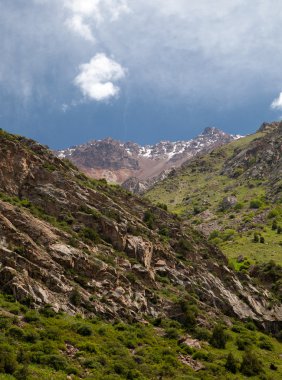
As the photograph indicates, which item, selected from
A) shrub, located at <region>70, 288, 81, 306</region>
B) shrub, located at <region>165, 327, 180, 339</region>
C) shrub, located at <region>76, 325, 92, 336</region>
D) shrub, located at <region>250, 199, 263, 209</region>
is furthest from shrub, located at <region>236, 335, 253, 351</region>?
shrub, located at <region>250, 199, 263, 209</region>

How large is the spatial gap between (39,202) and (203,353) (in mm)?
27038

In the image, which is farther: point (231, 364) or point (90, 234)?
point (90, 234)

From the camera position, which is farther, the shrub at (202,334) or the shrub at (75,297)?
the shrub at (202,334)

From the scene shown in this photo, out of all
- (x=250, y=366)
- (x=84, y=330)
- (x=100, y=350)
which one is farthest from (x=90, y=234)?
(x=250, y=366)

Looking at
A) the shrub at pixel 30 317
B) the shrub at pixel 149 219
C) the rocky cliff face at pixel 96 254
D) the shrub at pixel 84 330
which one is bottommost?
the shrub at pixel 84 330

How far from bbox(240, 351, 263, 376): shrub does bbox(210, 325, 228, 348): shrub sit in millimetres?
3856

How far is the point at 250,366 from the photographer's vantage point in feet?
125

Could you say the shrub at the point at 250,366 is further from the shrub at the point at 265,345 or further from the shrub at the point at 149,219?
the shrub at the point at 149,219

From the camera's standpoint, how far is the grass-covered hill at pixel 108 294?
30703 millimetres

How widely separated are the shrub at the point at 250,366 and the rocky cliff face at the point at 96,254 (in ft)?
30.9

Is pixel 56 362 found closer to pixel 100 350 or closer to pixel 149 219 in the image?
pixel 100 350

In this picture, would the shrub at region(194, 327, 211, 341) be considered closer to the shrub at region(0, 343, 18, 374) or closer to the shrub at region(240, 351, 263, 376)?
the shrub at region(240, 351, 263, 376)

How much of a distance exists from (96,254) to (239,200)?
102816 mm


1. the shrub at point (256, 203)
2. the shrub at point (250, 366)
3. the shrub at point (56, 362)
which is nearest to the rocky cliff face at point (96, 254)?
the shrub at point (56, 362)
